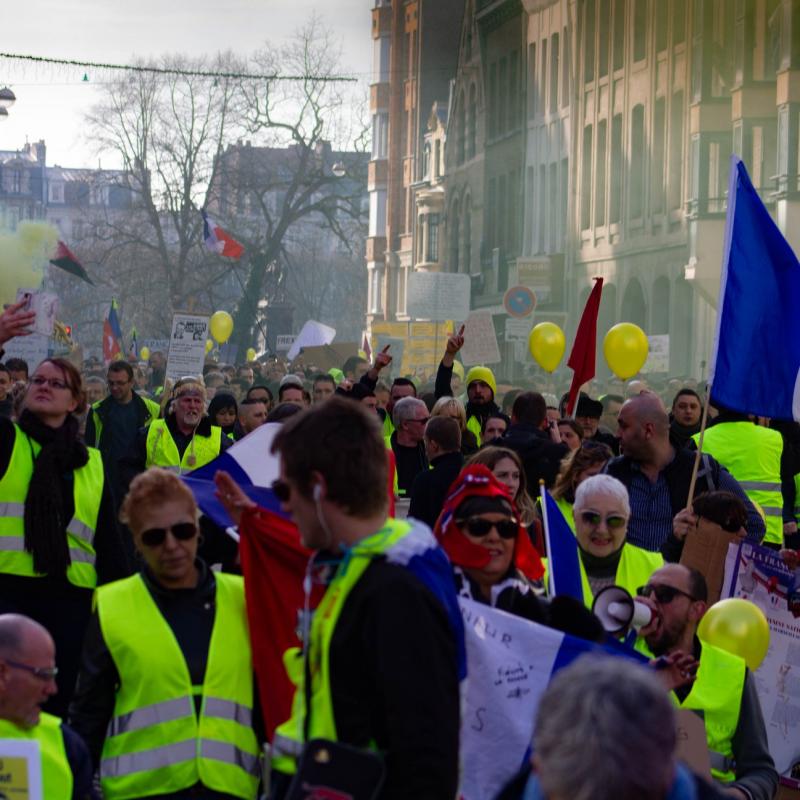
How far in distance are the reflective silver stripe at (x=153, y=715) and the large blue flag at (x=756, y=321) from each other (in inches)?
177

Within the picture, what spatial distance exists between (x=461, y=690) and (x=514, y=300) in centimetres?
1998

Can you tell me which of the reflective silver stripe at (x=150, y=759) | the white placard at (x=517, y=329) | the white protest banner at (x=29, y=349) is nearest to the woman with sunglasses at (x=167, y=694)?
the reflective silver stripe at (x=150, y=759)

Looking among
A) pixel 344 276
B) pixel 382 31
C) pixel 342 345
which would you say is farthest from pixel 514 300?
pixel 344 276

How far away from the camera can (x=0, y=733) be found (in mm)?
4273

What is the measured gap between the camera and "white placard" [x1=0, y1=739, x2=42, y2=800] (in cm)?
407

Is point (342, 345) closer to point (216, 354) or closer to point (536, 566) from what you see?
point (216, 354)

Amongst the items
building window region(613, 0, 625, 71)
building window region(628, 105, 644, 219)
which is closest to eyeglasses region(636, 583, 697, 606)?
building window region(628, 105, 644, 219)

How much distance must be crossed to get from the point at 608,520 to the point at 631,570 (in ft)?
0.67

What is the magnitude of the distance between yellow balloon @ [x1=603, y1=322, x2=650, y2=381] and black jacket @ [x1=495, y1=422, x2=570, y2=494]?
798 centimetres

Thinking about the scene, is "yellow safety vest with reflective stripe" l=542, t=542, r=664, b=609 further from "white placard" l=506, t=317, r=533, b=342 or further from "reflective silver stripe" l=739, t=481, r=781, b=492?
"white placard" l=506, t=317, r=533, b=342

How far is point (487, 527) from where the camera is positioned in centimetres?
490

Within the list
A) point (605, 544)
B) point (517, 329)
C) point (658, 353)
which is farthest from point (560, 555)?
point (658, 353)

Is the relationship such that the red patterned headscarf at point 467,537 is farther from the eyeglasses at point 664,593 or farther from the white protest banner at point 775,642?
the white protest banner at point 775,642

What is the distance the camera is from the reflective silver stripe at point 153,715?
4.44 meters
